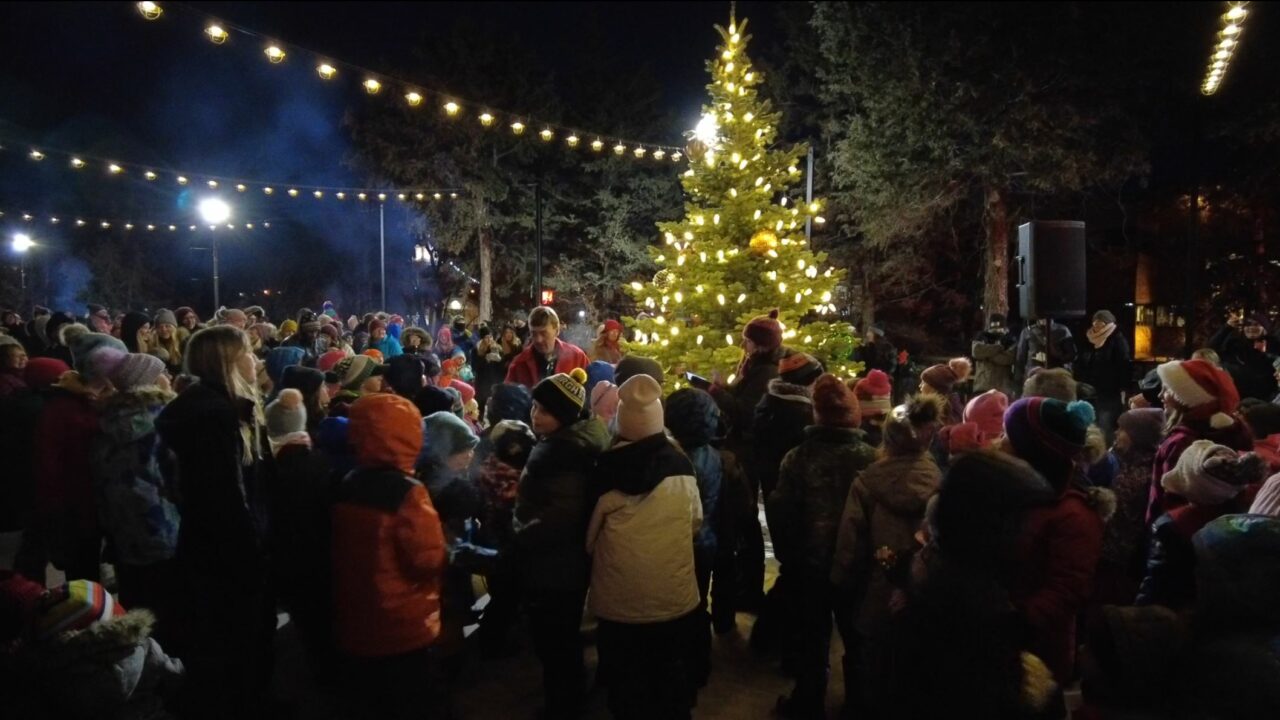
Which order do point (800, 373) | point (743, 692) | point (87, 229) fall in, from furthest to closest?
point (87, 229)
point (800, 373)
point (743, 692)

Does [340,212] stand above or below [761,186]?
above

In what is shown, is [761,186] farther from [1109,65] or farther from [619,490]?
[1109,65]

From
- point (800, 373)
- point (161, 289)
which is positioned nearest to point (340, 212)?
point (161, 289)

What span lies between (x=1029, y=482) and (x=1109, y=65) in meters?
18.8

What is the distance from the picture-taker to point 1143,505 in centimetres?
471

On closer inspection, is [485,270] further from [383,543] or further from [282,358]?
[383,543]

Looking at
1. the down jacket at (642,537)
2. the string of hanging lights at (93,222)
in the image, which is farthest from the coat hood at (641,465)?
the string of hanging lights at (93,222)

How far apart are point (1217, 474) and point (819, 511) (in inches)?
71.0

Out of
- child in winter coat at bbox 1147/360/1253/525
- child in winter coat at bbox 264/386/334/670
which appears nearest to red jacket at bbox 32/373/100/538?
child in winter coat at bbox 264/386/334/670

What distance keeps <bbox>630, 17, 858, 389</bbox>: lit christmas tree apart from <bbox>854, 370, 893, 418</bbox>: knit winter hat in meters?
4.30

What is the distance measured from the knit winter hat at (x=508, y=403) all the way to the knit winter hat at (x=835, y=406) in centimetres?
184

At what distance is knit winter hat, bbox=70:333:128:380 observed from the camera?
4961mm

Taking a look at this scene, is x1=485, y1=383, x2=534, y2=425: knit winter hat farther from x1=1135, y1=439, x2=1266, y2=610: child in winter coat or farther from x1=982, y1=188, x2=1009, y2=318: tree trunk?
x1=982, y1=188, x2=1009, y2=318: tree trunk

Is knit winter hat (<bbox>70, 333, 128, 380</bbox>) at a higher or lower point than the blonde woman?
higher
